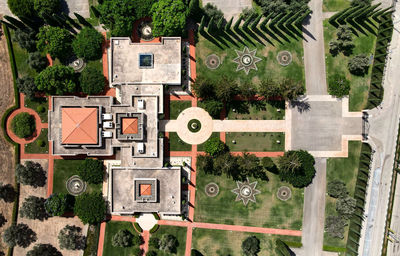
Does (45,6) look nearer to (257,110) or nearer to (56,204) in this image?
(56,204)

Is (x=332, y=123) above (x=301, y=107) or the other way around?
the other way around

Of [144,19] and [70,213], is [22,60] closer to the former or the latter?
[144,19]

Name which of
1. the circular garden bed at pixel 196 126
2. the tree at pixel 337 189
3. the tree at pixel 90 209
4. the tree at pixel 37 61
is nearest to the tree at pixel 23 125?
the tree at pixel 37 61

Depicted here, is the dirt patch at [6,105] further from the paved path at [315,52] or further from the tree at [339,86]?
the tree at [339,86]

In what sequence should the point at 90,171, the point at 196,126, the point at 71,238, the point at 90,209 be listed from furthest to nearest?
1. the point at 196,126
2. the point at 90,171
3. the point at 71,238
4. the point at 90,209

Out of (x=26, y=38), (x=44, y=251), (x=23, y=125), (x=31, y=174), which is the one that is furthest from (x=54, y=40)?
Answer: (x=44, y=251)

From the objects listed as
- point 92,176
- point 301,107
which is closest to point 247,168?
point 301,107
